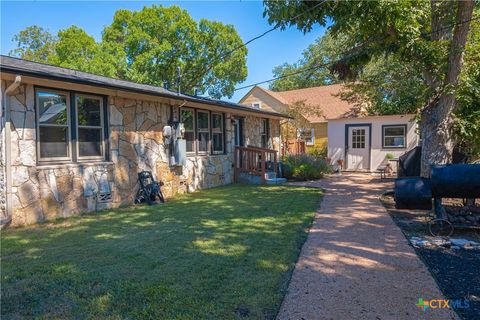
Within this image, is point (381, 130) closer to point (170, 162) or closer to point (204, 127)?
point (204, 127)

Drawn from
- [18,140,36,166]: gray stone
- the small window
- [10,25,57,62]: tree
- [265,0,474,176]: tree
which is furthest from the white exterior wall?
[10,25,57,62]: tree

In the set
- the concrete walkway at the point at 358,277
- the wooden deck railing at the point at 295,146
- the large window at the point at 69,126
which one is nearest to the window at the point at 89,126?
the large window at the point at 69,126

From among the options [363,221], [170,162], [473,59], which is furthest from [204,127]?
[473,59]

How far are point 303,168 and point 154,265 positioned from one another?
30.5ft

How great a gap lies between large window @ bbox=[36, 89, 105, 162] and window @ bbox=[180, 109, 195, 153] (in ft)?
9.97

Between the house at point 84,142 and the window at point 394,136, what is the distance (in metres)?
9.01

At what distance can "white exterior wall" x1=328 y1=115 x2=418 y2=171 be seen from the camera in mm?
14984

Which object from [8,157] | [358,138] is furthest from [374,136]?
[8,157]

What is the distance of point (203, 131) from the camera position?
1065 centimetres

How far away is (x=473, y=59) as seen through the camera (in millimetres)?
7520

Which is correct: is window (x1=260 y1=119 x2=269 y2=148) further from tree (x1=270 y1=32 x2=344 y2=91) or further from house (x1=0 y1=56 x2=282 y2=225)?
tree (x1=270 y1=32 x2=344 y2=91)

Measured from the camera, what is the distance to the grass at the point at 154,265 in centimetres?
270

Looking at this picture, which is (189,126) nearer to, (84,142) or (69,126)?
(84,142)

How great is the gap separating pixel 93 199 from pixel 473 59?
30.5ft
